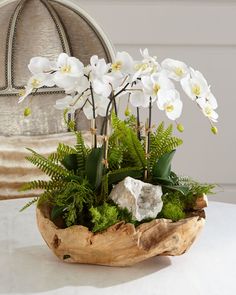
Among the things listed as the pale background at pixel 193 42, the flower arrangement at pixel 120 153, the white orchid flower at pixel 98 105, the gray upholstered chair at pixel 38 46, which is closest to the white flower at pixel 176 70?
the flower arrangement at pixel 120 153

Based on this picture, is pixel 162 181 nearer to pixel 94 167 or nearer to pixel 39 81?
pixel 94 167

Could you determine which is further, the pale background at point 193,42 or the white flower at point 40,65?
the pale background at point 193,42

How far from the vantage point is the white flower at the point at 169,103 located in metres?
0.94

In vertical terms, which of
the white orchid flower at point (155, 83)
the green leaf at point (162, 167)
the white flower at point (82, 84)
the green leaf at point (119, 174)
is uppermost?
the white orchid flower at point (155, 83)

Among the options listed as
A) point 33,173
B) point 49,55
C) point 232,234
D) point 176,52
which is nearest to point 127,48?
point 176,52

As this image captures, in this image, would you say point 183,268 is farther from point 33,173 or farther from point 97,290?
point 33,173

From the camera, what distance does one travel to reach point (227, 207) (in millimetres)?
1333

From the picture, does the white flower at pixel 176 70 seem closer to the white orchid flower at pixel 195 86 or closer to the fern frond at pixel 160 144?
the white orchid flower at pixel 195 86

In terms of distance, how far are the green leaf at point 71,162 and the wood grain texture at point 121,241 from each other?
0.09 m

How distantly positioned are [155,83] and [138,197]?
16cm

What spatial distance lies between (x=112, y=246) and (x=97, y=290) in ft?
0.24

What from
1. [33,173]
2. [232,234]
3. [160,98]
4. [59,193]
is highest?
[160,98]

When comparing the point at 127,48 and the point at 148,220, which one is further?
the point at 127,48

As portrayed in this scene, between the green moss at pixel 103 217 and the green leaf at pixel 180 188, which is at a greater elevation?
the green leaf at pixel 180 188
